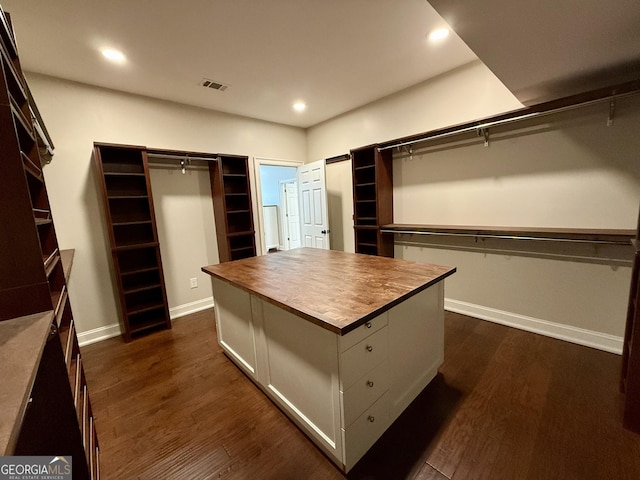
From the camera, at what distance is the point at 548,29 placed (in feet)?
4.43

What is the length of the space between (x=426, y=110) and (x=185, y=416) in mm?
3700

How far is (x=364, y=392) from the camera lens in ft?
4.33

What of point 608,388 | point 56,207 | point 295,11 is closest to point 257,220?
point 56,207

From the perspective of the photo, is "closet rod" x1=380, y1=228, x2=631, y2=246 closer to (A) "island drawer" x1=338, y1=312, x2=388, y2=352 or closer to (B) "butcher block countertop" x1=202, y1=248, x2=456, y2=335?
(B) "butcher block countertop" x1=202, y1=248, x2=456, y2=335

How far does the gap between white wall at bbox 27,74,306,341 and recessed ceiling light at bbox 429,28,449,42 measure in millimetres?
2840

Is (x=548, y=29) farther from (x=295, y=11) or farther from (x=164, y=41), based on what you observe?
(x=164, y=41)

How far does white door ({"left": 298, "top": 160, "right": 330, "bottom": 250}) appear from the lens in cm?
402

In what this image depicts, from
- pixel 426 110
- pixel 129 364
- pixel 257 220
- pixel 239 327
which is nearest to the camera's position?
pixel 239 327

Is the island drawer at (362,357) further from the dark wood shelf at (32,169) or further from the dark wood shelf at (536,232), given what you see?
the dark wood shelf at (536,232)

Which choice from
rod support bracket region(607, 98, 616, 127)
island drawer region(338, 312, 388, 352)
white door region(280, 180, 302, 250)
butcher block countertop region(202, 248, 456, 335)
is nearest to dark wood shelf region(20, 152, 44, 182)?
butcher block countertop region(202, 248, 456, 335)

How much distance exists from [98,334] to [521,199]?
463 centimetres

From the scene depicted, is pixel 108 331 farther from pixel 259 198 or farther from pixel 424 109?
pixel 424 109

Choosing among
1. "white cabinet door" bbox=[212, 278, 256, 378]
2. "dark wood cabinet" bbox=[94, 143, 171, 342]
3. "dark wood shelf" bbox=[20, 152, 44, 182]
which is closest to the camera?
"dark wood shelf" bbox=[20, 152, 44, 182]

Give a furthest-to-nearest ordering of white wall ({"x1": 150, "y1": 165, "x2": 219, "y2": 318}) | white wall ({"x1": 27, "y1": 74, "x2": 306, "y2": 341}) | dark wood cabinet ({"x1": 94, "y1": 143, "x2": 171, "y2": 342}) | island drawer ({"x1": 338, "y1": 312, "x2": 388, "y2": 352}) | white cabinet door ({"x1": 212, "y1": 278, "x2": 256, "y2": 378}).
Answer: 1. white wall ({"x1": 150, "y1": 165, "x2": 219, "y2": 318})
2. dark wood cabinet ({"x1": 94, "y1": 143, "x2": 171, "y2": 342})
3. white wall ({"x1": 27, "y1": 74, "x2": 306, "y2": 341})
4. white cabinet door ({"x1": 212, "y1": 278, "x2": 256, "y2": 378})
5. island drawer ({"x1": 338, "y1": 312, "x2": 388, "y2": 352})
